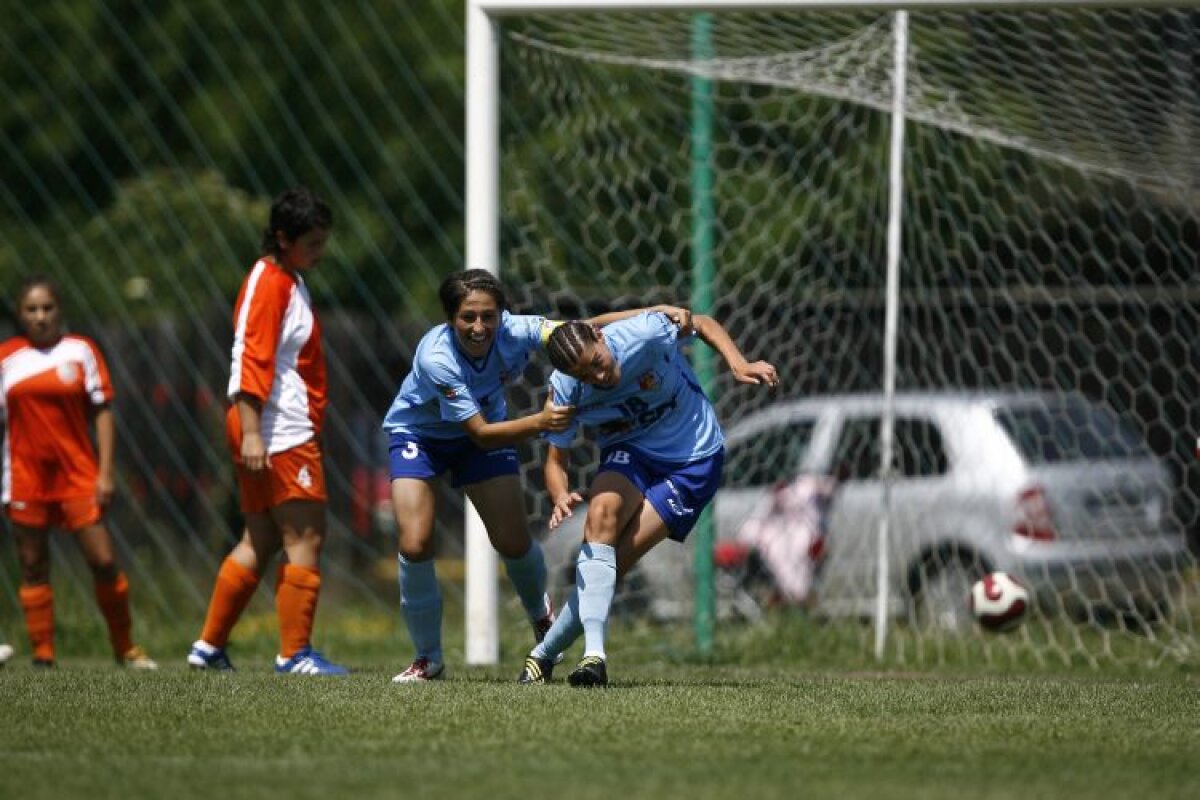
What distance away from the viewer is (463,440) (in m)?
7.56

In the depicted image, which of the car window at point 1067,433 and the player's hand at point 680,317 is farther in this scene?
the car window at point 1067,433

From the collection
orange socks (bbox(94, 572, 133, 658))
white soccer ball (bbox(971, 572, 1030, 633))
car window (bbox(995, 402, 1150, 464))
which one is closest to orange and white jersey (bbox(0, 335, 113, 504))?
orange socks (bbox(94, 572, 133, 658))

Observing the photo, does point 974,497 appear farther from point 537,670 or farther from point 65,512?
point 65,512

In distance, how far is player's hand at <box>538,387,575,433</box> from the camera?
22.2ft

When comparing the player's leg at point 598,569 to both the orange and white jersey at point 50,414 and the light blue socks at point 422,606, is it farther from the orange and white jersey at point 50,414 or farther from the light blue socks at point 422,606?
the orange and white jersey at point 50,414

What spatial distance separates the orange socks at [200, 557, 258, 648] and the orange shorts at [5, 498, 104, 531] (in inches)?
45.5

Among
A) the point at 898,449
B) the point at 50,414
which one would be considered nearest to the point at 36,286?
the point at 50,414

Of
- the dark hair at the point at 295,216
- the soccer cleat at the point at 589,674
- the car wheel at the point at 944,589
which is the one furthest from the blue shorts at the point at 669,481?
the car wheel at the point at 944,589

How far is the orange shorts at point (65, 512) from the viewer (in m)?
9.17

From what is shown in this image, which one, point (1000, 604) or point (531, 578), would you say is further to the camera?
point (1000, 604)

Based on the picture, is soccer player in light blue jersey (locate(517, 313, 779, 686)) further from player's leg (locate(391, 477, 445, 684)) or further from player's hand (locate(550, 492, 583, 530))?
player's leg (locate(391, 477, 445, 684))

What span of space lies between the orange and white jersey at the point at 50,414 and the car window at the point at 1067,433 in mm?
5076

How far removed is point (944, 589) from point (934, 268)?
1889 millimetres

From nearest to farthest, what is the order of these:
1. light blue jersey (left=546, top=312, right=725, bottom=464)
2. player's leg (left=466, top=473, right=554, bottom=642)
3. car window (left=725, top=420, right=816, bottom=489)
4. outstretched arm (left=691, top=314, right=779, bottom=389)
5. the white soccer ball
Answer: outstretched arm (left=691, top=314, right=779, bottom=389) < light blue jersey (left=546, top=312, right=725, bottom=464) < player's leg (left=466, top=473, right=554, bottom=642) < the white soccer ball < car window (left=725, top=420, right=816, bottom=489)
